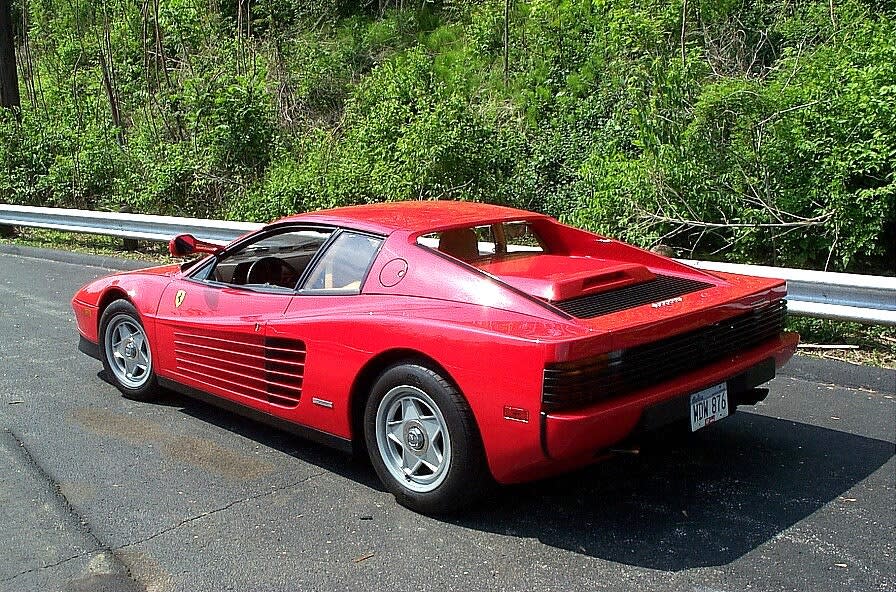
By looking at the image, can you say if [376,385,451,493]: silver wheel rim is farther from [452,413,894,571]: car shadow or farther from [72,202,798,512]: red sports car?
[452,413,894,571]: car shadow

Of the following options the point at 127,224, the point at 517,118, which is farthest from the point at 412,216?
the point at 127,224

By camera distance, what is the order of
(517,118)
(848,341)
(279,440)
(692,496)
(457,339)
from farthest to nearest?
(517,118) → (848,341) → (279,440) → (692,496) → (457,339)

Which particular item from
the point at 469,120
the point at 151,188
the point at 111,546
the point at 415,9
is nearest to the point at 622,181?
the point at 469,120

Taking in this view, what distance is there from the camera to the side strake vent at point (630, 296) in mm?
4066

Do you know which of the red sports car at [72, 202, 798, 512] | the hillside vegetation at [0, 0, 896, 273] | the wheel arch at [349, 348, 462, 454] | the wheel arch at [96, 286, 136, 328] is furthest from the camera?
the hillside vegetation at [0, 0, 896, 273]

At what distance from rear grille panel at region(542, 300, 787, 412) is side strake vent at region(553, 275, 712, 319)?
10.8 inches

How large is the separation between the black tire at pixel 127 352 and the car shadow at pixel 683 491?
88cm

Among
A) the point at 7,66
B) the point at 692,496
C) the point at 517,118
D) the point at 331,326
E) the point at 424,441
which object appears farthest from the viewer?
the point at 7,66

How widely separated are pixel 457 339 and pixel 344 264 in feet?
3.52

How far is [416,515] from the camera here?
4164 millimetres

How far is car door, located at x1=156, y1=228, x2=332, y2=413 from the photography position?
480cm

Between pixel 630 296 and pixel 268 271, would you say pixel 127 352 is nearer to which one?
pixel 268 271

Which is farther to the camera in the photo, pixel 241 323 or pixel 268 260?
pixel 268 260

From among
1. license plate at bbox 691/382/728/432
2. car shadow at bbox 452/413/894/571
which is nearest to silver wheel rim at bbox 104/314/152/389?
car shadow at bbox 452/413/894/571
